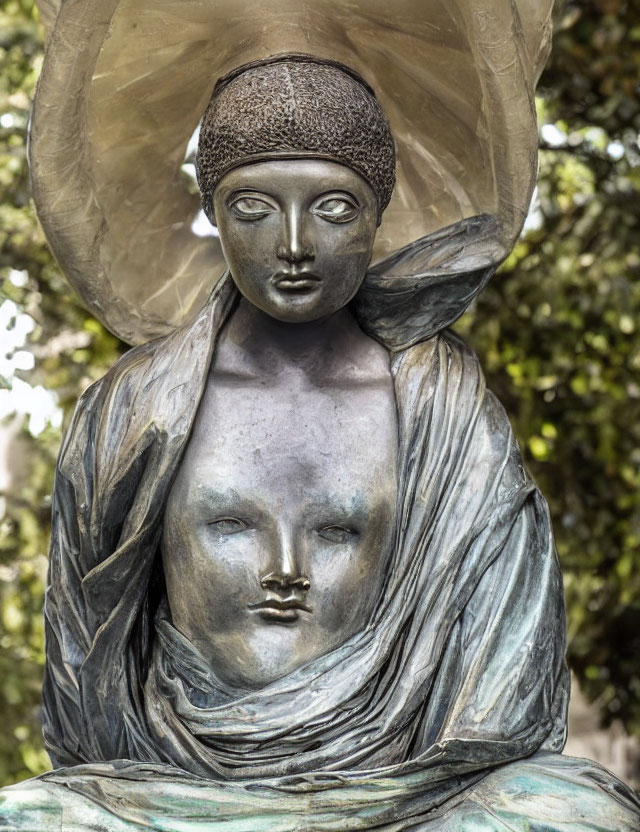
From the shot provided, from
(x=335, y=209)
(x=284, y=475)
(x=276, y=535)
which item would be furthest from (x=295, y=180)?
(x=276, y=535)

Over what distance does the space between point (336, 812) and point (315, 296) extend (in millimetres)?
1071

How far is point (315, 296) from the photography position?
14.7ft

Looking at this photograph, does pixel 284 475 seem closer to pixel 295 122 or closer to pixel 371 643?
pixel 371 643

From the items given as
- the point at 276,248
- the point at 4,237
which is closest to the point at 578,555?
the point at 4,237

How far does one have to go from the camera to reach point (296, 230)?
14.4 feet

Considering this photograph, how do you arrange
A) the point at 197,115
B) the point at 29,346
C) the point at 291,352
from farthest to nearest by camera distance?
1. the point at 29,346
2. the point at 197,115
3. the point at 291,352

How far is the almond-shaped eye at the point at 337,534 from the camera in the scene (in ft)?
15.0

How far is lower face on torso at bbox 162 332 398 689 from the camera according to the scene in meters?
4.54

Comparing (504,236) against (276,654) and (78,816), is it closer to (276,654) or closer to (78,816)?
(276,654)

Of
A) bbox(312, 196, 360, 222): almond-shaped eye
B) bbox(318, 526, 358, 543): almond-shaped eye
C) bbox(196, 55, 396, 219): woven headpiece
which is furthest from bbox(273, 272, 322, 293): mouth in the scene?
bbox(318, 526, 358, 543): almond-shaped eye

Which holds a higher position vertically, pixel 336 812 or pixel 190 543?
pixel 190 543

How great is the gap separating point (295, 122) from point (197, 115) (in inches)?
27.5

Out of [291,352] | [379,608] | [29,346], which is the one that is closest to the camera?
[379,608]

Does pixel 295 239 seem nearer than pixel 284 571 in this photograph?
Yes
